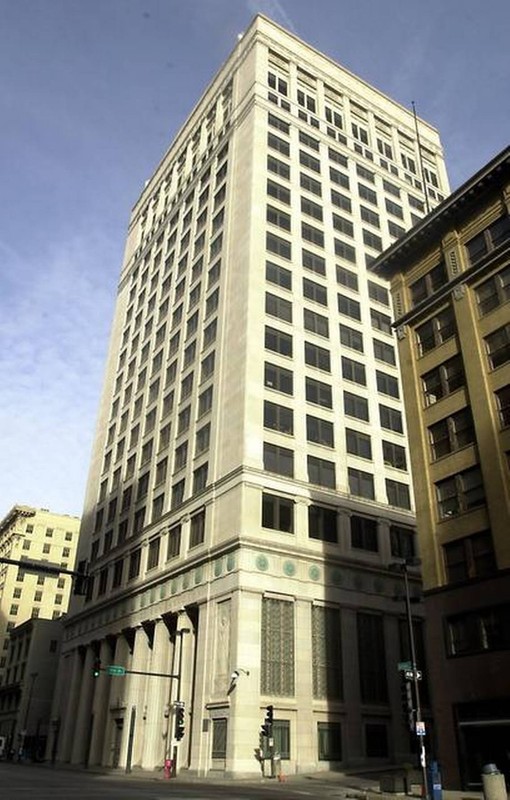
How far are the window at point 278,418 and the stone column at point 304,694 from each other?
12.6 metres

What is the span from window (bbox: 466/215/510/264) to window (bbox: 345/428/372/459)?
885 inches

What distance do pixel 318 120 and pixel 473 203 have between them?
44.1 meters

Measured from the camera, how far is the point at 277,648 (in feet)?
142

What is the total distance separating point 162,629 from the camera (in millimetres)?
52531

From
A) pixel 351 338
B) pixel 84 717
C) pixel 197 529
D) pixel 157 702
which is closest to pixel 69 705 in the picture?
pixel 84 717

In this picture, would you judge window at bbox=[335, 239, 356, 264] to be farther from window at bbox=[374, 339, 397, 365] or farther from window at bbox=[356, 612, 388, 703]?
window at bbox=[356, 612, 388, 703]

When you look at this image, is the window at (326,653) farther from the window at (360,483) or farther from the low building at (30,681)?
the low building at (30,681)

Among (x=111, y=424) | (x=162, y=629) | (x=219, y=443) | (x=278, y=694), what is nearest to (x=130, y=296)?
(x=111, y=424)

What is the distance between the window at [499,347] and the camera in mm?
30703

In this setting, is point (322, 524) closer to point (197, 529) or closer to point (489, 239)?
point (197, 529)

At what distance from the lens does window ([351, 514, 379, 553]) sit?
50.6m

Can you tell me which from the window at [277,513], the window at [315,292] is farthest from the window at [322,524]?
the window at [315,292]

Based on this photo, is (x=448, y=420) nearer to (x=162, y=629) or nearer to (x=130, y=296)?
(x=162, y=629)

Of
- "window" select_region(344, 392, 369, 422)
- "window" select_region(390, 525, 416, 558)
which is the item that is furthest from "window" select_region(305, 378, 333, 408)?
"window" select_region(390, 525, 416, 558)
